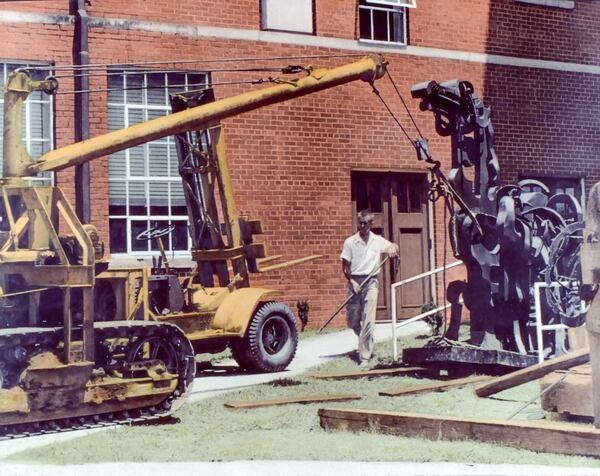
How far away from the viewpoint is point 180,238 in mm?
11133

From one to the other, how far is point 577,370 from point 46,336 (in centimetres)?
388

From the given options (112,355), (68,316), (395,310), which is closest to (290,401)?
(112,355)

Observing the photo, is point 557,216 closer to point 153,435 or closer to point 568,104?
point 568,104

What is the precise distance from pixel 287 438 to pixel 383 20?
5.28m

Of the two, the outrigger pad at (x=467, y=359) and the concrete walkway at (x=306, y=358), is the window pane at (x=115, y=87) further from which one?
the outrigger pad at (x=467, y=359)

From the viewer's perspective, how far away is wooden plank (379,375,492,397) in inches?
352

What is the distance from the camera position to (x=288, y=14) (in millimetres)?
10672

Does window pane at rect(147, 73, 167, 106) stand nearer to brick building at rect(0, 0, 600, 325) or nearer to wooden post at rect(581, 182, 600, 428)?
brick building at rect(0, 0, 600, 325)

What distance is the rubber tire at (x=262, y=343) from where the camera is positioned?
33.5ft

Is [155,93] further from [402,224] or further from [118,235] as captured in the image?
[402,224]

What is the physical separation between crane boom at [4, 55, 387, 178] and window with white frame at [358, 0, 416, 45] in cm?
25

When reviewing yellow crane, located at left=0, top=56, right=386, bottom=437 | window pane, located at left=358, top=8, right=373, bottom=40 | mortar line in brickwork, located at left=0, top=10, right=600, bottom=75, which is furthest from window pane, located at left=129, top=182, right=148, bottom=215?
window pane, located at left=358, top=8, right=373, bottom=40

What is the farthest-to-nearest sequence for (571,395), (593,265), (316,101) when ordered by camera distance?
(316,101), (571,395), (593,265)

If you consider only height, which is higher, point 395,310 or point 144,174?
point 144,174
